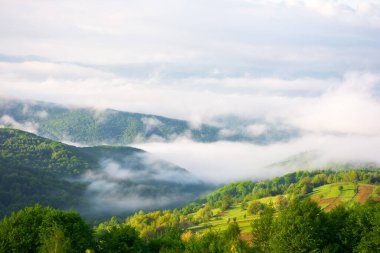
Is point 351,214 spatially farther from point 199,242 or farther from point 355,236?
point 199,242

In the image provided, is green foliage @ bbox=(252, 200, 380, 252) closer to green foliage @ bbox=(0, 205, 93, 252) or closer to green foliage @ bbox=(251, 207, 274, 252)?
green foliage @ bbox=(251, 207, 274, 252)

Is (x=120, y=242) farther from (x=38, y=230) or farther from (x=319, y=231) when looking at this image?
(x=319, y=231)

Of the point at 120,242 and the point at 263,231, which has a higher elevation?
the point at 263,231

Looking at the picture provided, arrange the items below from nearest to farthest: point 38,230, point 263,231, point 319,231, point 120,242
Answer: point 38,230
point 319,231
point 120,242
point 263,231

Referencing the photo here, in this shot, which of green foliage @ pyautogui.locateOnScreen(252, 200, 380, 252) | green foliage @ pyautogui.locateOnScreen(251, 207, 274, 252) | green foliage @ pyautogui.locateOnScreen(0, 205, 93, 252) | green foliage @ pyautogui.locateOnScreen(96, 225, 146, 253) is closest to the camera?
green foliage @ pyautogui.locateOnScreen(0, 205, 93, 252)

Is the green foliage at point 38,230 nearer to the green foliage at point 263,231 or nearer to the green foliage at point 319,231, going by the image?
the green foliage at point 263,231

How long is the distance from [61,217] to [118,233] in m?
15.5

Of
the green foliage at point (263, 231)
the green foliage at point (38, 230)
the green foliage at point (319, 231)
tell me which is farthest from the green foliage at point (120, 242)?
the green foliage at point (319, 231)

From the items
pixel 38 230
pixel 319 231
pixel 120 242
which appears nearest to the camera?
pixel 38 230

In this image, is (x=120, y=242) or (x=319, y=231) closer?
(x=319, y=231)

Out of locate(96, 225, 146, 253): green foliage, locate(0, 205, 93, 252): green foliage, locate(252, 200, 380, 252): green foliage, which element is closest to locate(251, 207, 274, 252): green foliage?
locate(252, 200, 380, 252): green foliage

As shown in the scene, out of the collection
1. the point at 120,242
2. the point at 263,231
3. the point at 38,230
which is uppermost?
the point at 38,230

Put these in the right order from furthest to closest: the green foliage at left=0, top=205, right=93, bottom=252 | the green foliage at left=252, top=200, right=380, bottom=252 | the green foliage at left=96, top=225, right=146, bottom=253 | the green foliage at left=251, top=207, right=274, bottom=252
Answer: the green foliage at left=251, top=207, right=274, bottom=252 < the green foliage at left=96, top=225, right=146, bottom=253 < the green foliage at left=252, top=200, right=380, bottom=252 < the green foliage at left=0, top=205, right=93, bottom=252

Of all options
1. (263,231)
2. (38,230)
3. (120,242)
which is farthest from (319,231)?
(38,230)
